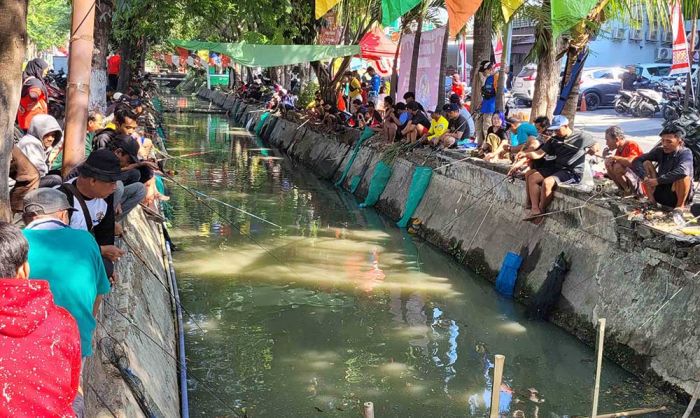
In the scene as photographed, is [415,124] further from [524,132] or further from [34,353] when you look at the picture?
[34,353]

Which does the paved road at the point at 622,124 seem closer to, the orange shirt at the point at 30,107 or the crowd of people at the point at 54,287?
the orange shirt at the point at 30,107

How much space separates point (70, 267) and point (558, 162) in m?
6.88

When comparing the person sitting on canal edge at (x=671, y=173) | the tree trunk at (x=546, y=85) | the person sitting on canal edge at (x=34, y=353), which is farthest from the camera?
the tree trunk at (x=546, y=85)

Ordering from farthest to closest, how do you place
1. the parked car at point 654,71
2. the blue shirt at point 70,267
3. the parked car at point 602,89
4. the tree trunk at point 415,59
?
the parked car at point 602,89 → the parked car at point 654,71 → the tree trunk at point 415,59 → the blue shirt at point 70,267

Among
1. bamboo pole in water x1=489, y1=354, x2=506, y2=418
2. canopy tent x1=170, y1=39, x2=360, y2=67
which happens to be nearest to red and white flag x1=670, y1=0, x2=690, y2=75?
canopy tent x1=170, y1=39, x2=360, y2=67

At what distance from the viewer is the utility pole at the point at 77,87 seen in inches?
247

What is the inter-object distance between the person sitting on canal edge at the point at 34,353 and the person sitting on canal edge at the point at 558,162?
722 centimetres

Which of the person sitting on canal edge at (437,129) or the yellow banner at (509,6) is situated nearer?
the yellow banner at (509,6)

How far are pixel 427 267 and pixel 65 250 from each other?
7661 mm

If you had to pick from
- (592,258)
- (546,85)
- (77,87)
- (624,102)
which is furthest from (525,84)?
(77,87)

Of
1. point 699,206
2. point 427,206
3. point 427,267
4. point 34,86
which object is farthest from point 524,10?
point 34,86

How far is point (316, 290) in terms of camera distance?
931 cm

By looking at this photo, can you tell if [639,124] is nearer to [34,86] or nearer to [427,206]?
[427,206]

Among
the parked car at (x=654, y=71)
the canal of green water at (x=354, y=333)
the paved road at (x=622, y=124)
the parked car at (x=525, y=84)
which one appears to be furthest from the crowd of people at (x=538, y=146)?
the parked car at (x=654, y=71)
